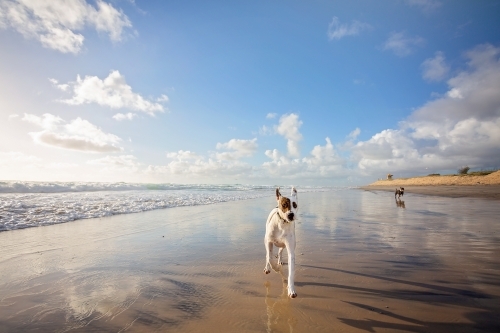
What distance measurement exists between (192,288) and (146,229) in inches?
237

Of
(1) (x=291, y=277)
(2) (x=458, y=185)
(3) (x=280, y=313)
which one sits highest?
(2) (x=458, y=185)

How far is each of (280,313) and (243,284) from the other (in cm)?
117

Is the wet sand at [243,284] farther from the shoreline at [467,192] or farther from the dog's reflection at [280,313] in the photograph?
the shoreline at [467,192]

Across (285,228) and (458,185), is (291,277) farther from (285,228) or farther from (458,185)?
(458,185)

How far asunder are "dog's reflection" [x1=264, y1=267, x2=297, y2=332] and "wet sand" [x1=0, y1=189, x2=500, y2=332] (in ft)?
0.05

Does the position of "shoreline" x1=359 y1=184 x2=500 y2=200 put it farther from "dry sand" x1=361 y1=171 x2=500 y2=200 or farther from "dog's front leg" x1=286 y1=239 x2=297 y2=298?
"dog's front leg" x1=286 y1=239 x2=297 y2=298

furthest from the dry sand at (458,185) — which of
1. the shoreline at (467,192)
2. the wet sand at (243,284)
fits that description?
the wet sand at (243,284)

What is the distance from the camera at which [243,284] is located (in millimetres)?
4609

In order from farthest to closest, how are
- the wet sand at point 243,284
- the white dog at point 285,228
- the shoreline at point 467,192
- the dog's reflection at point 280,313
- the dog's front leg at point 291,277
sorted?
the shoreline at point 467,192 < the white dog at point 285,228 < the dog's front leg at point 291,277 < the wet sand at point 243,284 < the dog's reflection at point 280,313

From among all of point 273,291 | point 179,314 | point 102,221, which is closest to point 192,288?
point 179,314

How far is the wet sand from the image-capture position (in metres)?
3.37

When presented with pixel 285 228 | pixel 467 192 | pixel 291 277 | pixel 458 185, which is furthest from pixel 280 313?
pixel 458 185

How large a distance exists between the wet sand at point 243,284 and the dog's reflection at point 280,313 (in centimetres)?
2

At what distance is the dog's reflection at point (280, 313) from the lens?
3.25 meters
